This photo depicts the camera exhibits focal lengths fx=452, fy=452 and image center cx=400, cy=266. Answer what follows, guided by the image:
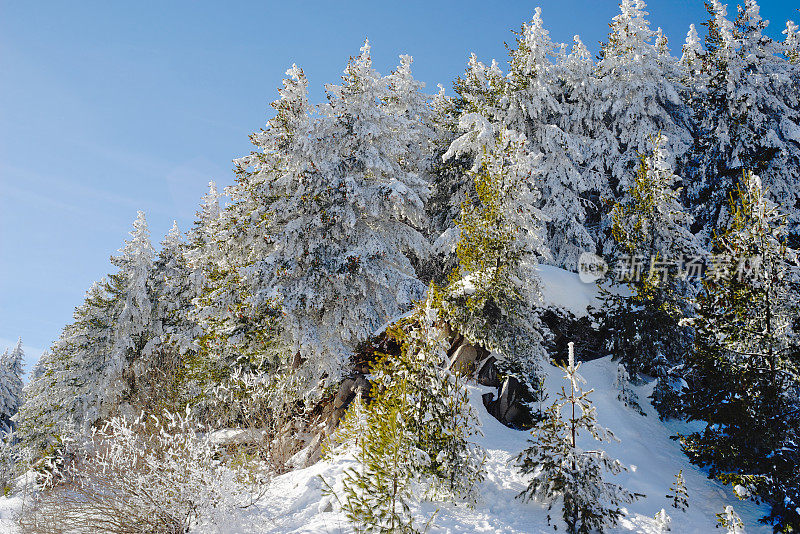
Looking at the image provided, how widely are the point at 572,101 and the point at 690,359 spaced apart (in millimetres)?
18345

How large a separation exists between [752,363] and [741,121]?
1563cm

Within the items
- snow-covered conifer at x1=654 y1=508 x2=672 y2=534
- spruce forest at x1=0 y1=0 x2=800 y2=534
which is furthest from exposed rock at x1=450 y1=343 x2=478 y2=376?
snow-covered conifer at x1=654 y1=508 x2=672 y2=534

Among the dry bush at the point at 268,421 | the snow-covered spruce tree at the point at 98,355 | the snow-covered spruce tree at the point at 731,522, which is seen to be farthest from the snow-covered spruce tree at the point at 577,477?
the snow-covered spruce tree at the point at 98,355

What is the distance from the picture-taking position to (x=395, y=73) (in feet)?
84.9

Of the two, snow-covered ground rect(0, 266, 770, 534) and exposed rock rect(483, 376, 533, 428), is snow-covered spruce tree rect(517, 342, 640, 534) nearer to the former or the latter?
snow-covered ground rect(0, 266, 770, 534)

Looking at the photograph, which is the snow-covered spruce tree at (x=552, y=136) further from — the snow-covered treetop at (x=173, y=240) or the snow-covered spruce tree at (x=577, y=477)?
the snow-covered treetop at (x=173, y=240)

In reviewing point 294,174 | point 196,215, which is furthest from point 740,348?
point 196,215

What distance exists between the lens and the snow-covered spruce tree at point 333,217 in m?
14.1

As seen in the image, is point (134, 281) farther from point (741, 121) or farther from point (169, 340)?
point (741, 121)

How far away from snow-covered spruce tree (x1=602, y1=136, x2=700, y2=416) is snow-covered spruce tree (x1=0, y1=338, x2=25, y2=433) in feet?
137

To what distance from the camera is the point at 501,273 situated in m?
12.2

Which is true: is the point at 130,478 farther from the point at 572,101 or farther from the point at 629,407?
the point at 572,101

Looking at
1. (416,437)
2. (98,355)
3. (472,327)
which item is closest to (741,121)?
(472,327)

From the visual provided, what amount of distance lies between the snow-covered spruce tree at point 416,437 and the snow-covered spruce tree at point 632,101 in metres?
16.5
